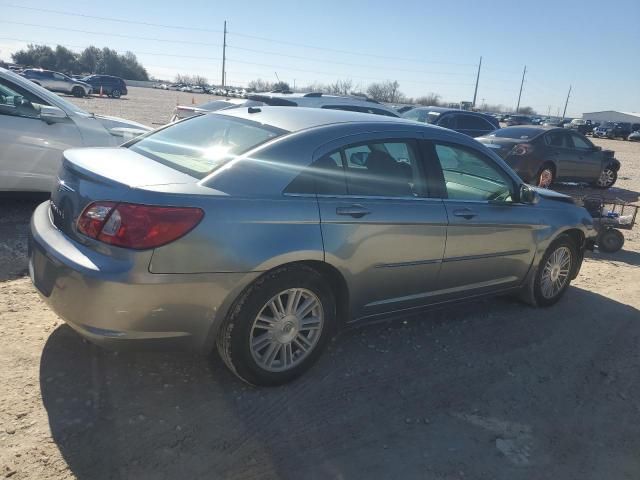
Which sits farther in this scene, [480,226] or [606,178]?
[606,178]

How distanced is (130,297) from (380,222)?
1.59 metres

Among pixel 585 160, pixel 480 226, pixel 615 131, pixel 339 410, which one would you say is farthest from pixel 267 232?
pixel 615 131

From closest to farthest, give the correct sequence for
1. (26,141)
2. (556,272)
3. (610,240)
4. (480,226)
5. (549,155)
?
(480,226) → (556,272) → (26,141) → (610,240) → (549,155)

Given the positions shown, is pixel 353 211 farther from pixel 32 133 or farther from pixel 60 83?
pixel 60 83

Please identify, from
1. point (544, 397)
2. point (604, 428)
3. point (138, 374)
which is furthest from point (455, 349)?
point (138, 374)

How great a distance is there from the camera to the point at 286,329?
3141 mm

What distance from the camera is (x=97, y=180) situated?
283 cm

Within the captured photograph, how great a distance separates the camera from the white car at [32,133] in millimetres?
5695

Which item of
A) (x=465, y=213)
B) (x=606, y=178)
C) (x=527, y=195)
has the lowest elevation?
(x=606, y=178)

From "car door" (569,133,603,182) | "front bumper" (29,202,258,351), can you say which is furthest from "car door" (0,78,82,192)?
"car door" (569,133,603,182)

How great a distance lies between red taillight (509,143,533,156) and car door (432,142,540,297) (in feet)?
25.0

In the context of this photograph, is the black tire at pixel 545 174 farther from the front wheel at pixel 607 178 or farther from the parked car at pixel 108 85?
the parked car at pixel 108 85

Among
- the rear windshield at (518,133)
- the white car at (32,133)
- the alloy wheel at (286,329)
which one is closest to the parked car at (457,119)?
the rear windshield at (518,133)

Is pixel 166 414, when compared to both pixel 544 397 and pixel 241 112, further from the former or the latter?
pixel 544 397
